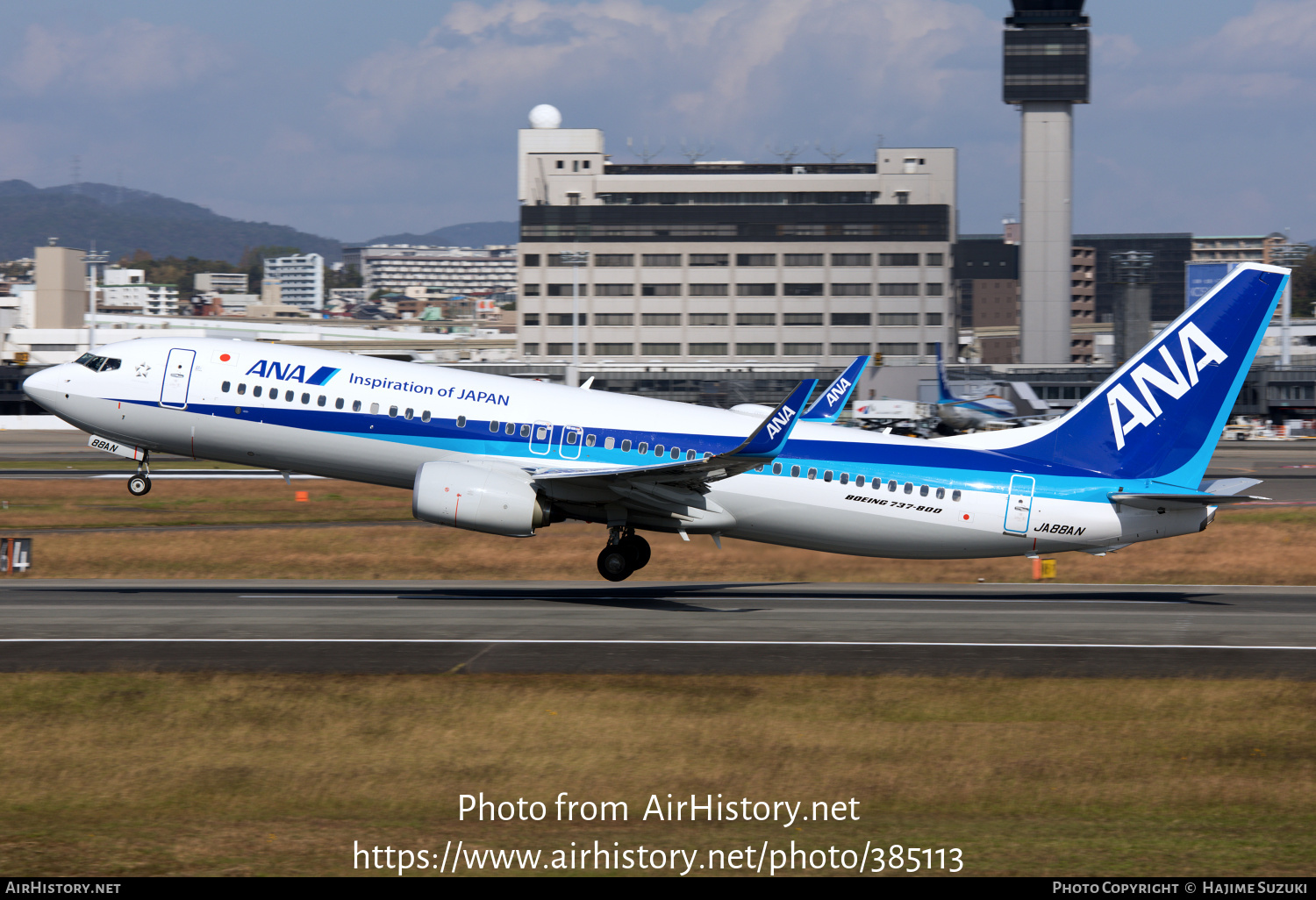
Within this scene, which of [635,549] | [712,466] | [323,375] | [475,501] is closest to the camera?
[712,466]

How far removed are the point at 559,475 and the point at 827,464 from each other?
21.7ft

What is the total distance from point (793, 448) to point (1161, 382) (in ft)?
30.3

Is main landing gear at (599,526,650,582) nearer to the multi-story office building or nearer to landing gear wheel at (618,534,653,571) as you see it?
landing gear wheel at (618,534,653,571)

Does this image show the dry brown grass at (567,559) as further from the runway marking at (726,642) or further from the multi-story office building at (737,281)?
the multi-story office building at (737,281)

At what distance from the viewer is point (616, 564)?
31.6m

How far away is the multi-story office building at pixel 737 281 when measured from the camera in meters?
166

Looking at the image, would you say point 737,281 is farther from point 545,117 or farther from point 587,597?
point 587,597

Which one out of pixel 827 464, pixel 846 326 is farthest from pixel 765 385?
pixel 827 464

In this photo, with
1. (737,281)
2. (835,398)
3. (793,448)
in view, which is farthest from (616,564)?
(737,281)

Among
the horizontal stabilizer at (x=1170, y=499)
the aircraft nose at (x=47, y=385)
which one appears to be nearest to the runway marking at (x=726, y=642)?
the horizontal stabilizer at (x=1170, y=499)

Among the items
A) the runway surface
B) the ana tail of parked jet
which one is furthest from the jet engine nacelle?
the ana tail of parked jet

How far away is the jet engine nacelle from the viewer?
2859 cm

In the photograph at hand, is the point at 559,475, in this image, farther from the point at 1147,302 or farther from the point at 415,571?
the point at 1147,302

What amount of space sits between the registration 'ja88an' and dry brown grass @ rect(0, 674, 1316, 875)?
0.19m
